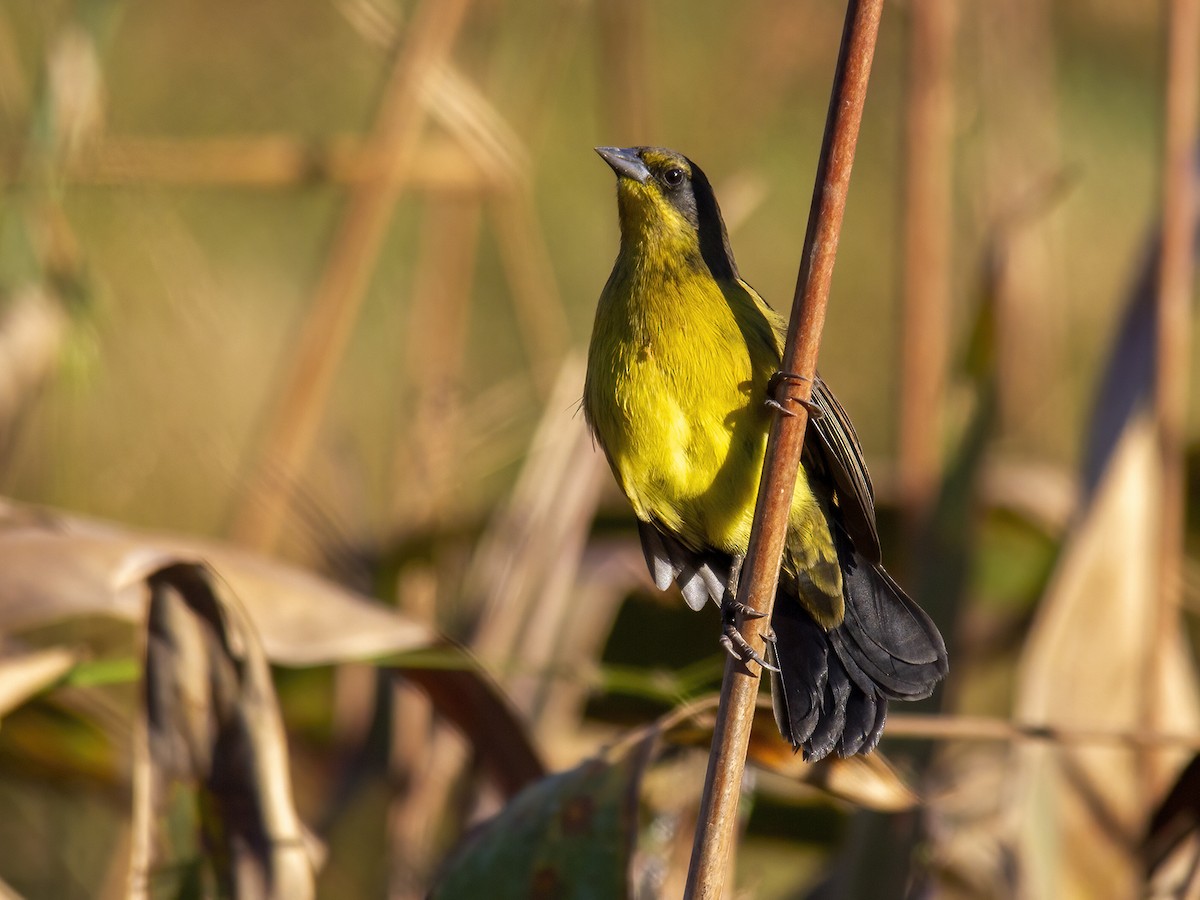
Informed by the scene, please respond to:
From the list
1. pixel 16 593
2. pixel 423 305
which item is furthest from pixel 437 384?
pixel 16 593

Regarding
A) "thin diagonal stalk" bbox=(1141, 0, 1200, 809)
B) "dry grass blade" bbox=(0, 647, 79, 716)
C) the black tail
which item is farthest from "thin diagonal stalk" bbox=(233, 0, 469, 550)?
"thin diagonal stalk" bbox=(1141, 0, 1200, 809)

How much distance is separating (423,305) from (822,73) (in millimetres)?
3347

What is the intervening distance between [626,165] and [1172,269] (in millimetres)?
1188

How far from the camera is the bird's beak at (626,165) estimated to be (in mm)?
2148

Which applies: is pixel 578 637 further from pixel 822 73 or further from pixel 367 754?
pixel 822 73

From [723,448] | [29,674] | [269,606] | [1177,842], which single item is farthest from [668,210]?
[1177,842]

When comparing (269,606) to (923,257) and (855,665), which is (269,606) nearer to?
(855,665)

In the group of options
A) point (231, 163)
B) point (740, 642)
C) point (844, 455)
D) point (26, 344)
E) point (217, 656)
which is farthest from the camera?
point (231, 163)

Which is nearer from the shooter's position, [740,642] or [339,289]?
[740,642]

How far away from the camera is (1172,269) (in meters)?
2.65

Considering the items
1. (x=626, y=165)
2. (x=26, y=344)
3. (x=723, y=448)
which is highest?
(x=626, y=165)

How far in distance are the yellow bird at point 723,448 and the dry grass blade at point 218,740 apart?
0.66 m

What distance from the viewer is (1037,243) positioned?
358 centimetres

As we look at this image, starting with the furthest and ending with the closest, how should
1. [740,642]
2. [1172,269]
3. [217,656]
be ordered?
[1172,269]
[217,656]
[740,642]
